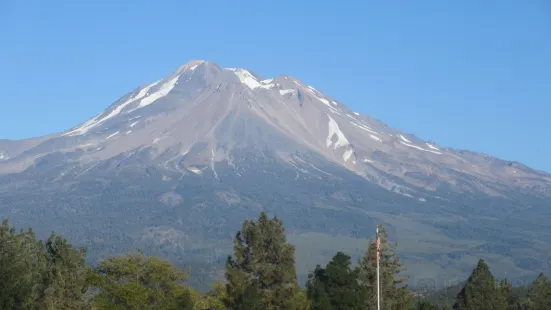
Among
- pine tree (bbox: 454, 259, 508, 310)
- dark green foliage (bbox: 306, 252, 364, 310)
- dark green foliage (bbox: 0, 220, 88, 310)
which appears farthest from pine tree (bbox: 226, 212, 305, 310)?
pine tree (bbox: 454, 259, 508, 310)

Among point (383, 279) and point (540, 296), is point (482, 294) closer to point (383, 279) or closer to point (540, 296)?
point (540, 296)

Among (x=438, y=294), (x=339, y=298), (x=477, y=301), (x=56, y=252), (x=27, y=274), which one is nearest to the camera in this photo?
(x=27, y=274)

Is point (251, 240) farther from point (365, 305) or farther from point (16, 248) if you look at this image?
point (16, 248)

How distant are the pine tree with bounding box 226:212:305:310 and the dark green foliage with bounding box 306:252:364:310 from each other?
1794mm

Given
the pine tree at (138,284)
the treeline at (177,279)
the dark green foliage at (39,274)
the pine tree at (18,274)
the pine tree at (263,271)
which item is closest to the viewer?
the pine tree at (18,274)

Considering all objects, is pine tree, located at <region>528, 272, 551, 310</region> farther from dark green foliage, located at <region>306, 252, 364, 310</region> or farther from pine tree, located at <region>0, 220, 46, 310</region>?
pine tree, located at <region>0, 220, 46, 310</region>

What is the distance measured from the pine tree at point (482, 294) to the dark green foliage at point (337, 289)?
1492cm

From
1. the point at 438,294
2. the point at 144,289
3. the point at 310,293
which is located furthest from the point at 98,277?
the point at 438,294

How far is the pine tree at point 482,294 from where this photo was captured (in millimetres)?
71688

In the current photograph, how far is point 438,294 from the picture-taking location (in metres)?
158

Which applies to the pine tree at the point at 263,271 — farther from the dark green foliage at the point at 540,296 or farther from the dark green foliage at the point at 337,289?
the dark green foliage at the point at 540,296

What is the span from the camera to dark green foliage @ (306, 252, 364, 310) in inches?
2301

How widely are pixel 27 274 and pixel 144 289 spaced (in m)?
9.92

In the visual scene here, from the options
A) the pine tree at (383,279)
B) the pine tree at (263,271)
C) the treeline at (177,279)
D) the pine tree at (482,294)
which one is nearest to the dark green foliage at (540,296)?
the pine tree at (482,294)
